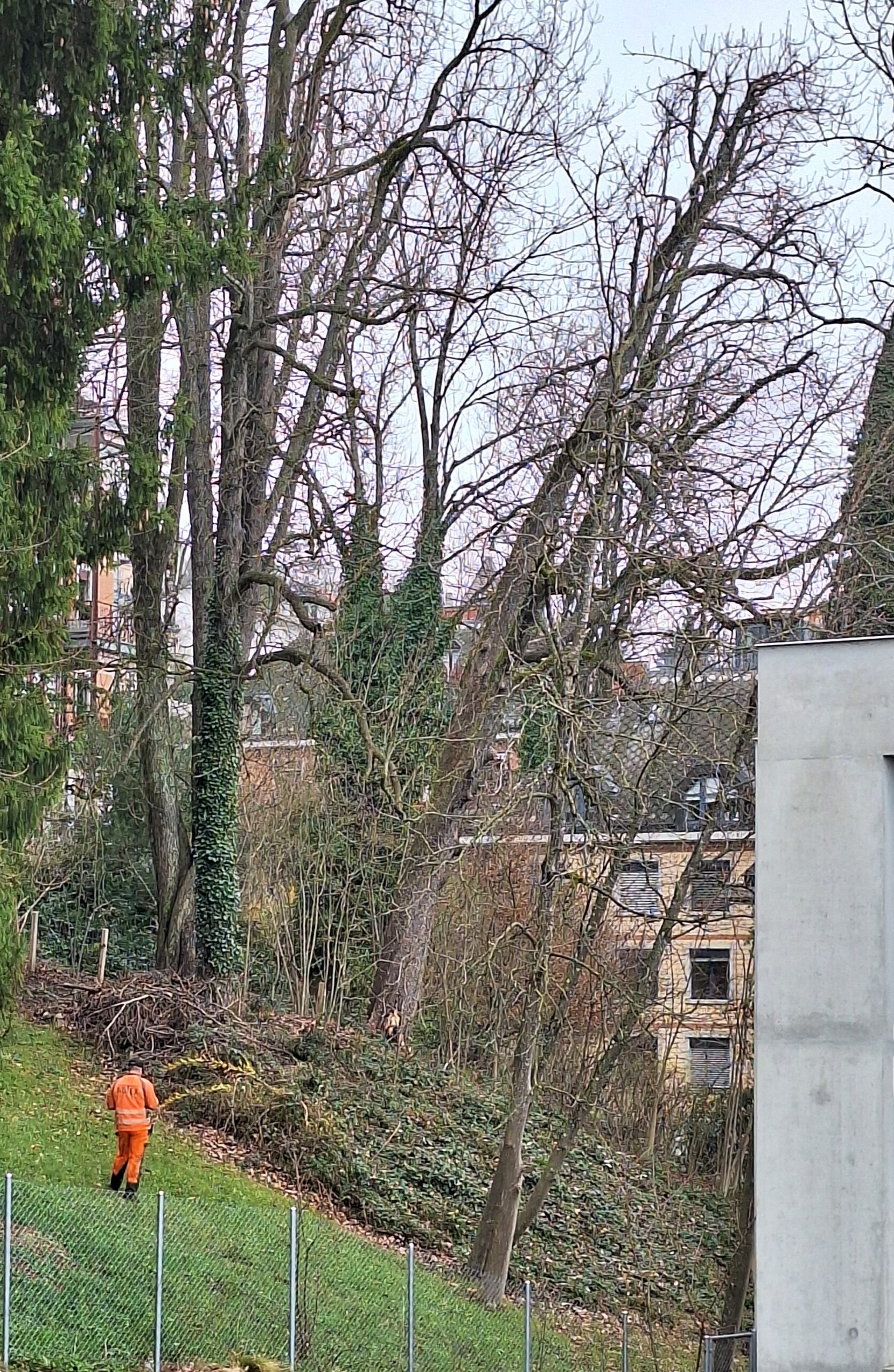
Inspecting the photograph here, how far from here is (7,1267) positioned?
14.4 metres

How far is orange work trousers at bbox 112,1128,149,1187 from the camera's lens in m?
18.8

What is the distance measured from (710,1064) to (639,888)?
17.3 ft

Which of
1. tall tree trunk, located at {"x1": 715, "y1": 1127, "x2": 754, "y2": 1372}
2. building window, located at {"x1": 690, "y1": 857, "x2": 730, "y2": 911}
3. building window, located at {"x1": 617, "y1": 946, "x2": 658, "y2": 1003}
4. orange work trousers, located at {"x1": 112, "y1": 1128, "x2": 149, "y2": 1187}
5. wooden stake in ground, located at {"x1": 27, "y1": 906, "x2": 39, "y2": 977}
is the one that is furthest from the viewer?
wooden stake in ground, located at {"x1": 27, "y1": 906, "x2": 39, "y2": 977}

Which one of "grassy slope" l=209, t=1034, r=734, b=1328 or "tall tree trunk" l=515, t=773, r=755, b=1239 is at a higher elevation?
"tall tree trunk" l=515, t=773, r=755, b=1239

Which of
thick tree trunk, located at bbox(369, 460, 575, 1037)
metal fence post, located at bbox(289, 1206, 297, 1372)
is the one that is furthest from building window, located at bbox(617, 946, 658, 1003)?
metal fence post, located at bbox(289, 1206, 297, 1372)

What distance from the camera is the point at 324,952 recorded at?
2895 cm

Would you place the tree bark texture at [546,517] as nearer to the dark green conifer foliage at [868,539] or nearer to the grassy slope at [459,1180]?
the grassy slope at [459,1180]

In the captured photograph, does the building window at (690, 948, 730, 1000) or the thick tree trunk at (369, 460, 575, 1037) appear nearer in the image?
the thick tree trunk at (369, 460, 575, 1037)

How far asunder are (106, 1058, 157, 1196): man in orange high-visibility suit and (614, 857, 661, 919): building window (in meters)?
5.52

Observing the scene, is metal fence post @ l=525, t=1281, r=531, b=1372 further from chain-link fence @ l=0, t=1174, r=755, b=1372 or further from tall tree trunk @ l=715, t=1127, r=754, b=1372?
tall tree trunk @ l=715, t=1127, r=754, b=1372

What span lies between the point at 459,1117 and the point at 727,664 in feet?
32.8

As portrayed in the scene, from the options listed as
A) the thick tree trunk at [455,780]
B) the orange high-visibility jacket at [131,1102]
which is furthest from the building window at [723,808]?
the orange high-visibility jacket at [131,1102]

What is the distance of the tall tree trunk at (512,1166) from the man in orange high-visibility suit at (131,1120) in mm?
3909

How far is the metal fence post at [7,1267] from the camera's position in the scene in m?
14.2
